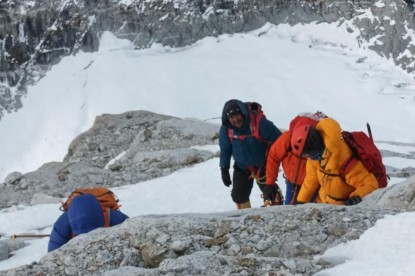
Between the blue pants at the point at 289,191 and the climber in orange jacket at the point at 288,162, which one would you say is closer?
the climber in orange jacket at the point at 288,162

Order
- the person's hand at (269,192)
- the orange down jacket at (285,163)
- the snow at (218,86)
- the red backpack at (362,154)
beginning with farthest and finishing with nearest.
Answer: the snow at (218,86) < the person's hand at (269,192) < the orange down jacket at (285,163) < the red backpack at (362,154)

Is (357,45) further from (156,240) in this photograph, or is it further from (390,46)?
(156,240)

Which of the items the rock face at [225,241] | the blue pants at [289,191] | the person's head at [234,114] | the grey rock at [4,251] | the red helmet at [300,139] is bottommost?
the grey rock at [4,251]

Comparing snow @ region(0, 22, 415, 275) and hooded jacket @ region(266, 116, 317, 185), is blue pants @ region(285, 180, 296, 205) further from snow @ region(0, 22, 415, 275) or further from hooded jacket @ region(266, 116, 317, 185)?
snow @ region(0, 22, 415, 275)

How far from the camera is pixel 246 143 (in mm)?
7289

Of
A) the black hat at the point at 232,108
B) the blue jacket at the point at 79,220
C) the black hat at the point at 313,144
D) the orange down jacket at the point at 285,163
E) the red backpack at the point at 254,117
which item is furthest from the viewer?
the red backpack at the point at 254,117

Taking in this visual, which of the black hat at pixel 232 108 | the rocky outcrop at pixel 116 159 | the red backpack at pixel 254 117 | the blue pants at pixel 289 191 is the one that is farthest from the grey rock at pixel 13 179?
the blue pants at pixel 289 191

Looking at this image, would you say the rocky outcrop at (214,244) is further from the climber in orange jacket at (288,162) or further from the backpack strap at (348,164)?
the climber in orange jacket at (288,162)

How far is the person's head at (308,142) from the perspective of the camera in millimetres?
5141

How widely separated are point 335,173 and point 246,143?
2.03 m

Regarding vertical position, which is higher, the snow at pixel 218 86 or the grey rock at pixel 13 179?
the grey rock at pixel 13 179

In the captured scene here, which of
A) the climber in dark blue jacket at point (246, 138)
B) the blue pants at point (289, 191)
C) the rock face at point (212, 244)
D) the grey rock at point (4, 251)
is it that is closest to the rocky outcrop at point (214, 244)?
the rock face at point (212, 244)

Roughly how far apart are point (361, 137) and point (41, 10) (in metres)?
80.5

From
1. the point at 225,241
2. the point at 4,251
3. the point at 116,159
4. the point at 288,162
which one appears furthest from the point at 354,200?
the point at 116,159
